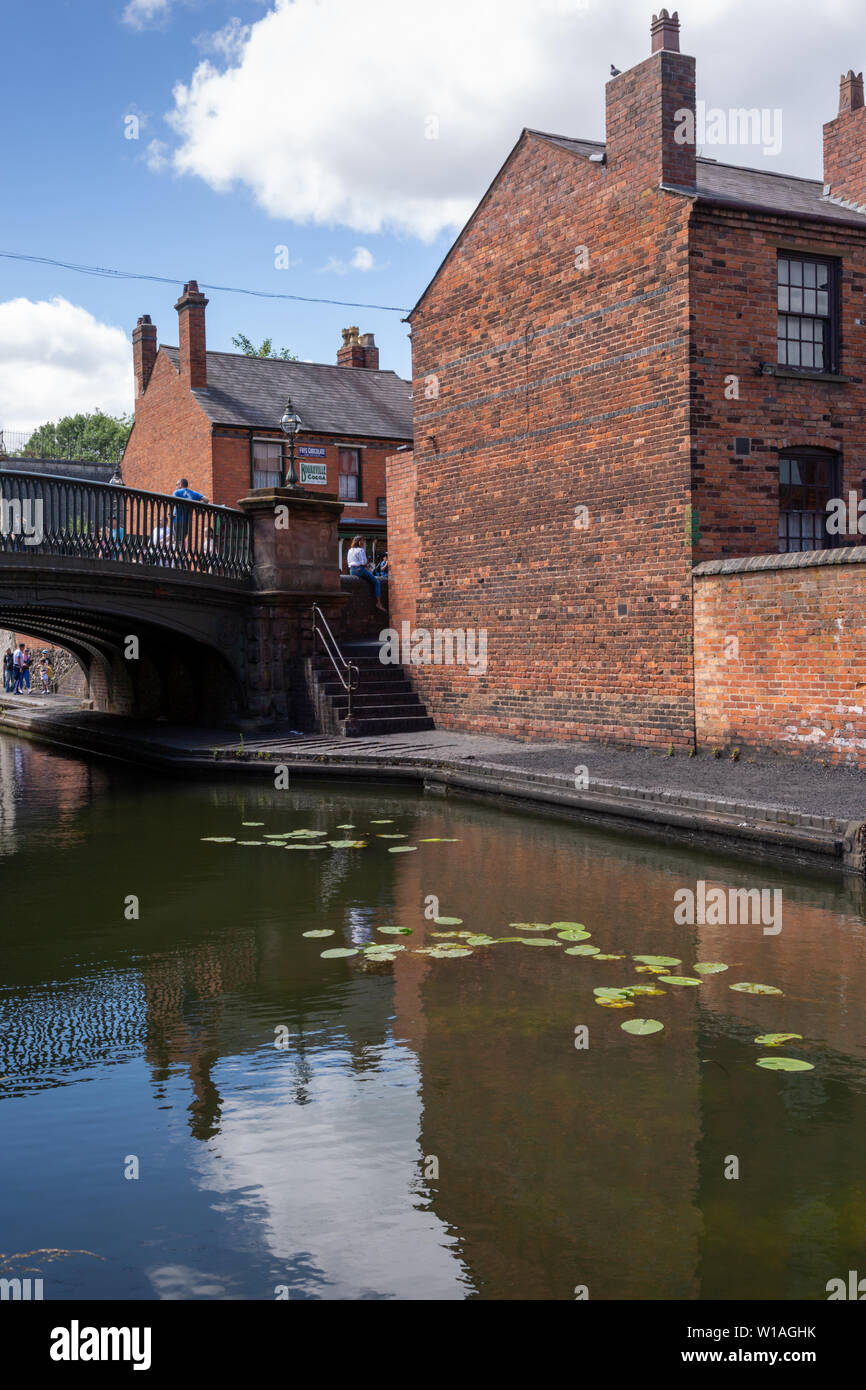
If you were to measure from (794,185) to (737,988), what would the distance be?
14.6 meters

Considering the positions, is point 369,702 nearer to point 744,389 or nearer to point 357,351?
point 744,389

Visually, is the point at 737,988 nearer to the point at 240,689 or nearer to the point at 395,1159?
the point at 395,1159

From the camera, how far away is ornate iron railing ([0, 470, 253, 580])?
1595 centimetres

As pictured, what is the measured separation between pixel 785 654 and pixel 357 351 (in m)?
28.3

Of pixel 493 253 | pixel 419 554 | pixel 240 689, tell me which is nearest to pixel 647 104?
pixel 493 253

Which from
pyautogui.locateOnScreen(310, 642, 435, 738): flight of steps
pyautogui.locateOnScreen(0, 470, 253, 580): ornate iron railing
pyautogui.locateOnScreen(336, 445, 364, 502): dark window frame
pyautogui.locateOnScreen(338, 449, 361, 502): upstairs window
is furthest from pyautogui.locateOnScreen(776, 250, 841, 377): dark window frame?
pyautogui.locateOnScreen(338, 449, 361, 502): upstairs window

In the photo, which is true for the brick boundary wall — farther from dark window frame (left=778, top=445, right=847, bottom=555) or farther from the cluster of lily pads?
the cluster of lily pads

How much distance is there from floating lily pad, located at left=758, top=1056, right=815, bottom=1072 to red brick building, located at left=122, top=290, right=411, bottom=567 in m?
25.7

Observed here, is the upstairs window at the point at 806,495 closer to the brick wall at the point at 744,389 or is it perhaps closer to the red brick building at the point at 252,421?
the brick wall at the point at 744,389

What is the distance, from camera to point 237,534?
18766 mm

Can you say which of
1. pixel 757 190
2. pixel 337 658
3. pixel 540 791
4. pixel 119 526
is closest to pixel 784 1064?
pixel 540 791

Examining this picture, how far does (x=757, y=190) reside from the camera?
15.1m

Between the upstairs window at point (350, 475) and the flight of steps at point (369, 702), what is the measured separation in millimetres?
13713
